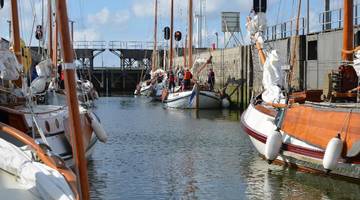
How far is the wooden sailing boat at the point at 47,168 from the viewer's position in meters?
6.16

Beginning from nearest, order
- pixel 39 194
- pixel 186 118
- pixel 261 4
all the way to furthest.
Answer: pixel 39 194 < pixel 261 4 < pixel 186 118

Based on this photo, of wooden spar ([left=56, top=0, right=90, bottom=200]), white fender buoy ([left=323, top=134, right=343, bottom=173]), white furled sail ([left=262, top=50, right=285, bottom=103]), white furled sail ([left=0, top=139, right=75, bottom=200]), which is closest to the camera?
wooden spar ([left=56, top=0, right=90, bottom=200])

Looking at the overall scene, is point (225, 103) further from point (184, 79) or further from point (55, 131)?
point (55, 131)

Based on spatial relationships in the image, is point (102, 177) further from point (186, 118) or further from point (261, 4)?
point (186, 118)

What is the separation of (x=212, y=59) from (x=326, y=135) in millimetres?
34988

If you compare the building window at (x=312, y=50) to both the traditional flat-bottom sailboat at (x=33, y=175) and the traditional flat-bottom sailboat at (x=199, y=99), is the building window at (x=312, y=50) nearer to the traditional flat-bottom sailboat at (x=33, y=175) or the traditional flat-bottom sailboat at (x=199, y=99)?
the traditional flat-bottom sailboat at (x=199, y=99)

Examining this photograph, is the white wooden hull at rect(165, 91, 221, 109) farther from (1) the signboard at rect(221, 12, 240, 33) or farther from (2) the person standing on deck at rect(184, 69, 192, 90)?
(1) the signboard at rect(221, 12, 240, 33)

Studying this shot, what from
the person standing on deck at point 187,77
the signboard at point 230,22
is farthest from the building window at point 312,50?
the signboard at point 230,22

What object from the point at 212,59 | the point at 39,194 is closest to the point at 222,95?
the point at 212,59

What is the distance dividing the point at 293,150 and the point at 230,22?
122 feet

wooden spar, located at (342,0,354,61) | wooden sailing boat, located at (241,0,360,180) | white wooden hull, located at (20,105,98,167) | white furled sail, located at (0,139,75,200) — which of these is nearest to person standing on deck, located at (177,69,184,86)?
wooden sailing boat, located at (241,0,360,180)

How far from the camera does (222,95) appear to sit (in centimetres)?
4156

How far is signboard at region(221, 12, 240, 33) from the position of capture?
51.1 metres

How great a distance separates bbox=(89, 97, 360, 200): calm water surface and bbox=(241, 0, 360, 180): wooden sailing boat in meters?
0.45
